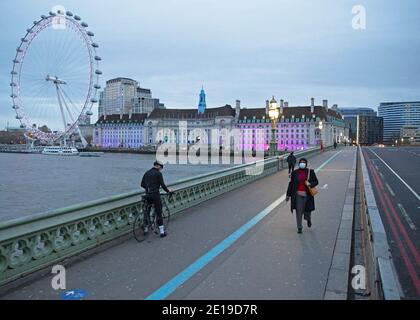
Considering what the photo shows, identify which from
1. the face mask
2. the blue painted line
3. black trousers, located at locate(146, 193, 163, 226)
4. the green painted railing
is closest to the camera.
A: the blue painted line

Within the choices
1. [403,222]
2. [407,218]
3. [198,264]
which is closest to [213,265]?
[198,264]

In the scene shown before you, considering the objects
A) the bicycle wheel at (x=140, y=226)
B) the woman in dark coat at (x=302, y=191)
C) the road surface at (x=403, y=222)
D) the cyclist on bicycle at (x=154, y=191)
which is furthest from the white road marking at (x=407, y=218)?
the bicycle wheel at (x=140, y=226)

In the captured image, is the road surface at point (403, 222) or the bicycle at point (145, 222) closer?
the road surface at point (403, 222)

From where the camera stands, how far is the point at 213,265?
7.73 meters

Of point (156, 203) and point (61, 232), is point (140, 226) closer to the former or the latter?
point (156, 203)

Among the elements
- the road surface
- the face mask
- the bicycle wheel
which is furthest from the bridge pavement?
the face mask

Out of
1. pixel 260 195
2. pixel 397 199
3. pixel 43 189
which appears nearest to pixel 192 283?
pixel 260 195

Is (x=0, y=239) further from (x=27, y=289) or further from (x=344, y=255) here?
(x=344, y=255)

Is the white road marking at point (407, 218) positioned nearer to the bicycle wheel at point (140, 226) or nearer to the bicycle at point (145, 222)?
the bicycle at point (145, 222)

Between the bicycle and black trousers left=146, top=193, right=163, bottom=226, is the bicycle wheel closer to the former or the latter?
the bicycle

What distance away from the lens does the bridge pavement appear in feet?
21.2

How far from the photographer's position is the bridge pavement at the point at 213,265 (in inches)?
254

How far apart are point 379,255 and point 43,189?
133ft

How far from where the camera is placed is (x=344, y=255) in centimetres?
823
